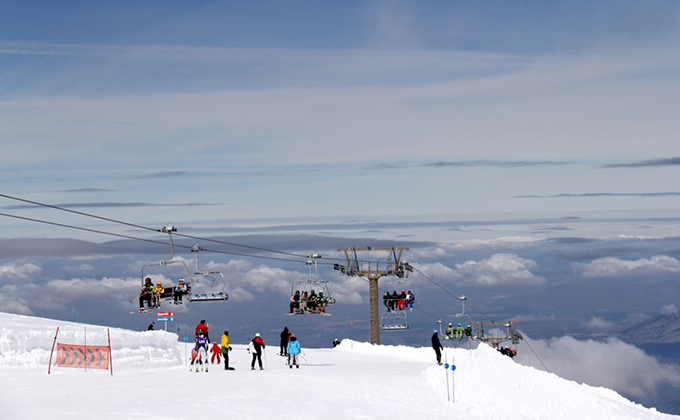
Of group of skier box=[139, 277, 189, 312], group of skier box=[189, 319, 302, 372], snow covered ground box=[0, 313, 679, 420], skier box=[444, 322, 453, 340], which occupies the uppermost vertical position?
group of skier box=[139, 277, 189, 312]

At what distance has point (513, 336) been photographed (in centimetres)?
8156

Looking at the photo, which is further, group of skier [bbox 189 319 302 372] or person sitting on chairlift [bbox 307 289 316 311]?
person sitting on chairlift [bbox 307 289 316 311]

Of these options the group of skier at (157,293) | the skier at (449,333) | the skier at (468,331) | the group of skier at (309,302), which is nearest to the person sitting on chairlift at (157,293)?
the group of skier at (157,293)

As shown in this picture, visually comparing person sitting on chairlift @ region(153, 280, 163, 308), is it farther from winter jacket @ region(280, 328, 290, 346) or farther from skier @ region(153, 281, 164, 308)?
winter jacket @ region(280, 328, 290, 346)

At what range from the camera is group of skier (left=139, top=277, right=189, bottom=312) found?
4428cm

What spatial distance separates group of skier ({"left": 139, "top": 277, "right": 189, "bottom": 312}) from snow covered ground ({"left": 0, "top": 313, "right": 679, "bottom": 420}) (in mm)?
1957

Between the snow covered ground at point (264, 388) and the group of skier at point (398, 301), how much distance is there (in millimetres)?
18310

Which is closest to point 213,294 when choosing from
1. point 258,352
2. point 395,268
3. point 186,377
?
point 258,352

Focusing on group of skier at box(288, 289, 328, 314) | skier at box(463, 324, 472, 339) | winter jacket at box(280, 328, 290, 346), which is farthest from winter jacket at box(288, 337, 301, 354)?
skier at box(463, 324, 472, 339)

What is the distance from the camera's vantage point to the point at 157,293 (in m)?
44.4

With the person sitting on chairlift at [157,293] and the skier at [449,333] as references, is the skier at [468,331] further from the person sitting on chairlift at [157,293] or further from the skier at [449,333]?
the person sitting on chairlift at [157,293]

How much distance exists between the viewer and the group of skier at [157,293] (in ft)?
145

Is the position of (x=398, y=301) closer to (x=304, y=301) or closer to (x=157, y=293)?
(x=304, y=301)

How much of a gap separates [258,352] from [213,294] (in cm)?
565
